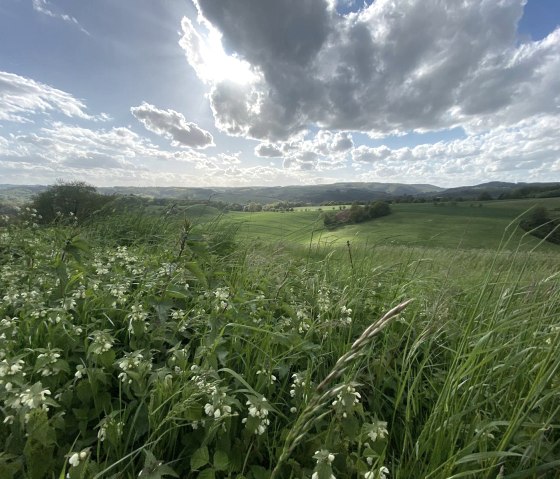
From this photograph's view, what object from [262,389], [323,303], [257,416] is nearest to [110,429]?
[257,416]

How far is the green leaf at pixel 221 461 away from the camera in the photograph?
1.75 m

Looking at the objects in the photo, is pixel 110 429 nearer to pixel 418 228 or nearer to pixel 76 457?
pixel 76 457

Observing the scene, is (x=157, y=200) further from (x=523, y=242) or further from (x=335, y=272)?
(x=523, y=242)

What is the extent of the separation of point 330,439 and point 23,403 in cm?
189

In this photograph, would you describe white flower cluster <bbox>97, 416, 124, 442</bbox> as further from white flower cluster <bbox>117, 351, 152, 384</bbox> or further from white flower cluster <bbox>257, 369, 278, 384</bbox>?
white flower cluster <bbox>257, 369, 278, 384</bbox>

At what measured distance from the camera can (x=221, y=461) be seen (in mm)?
1776

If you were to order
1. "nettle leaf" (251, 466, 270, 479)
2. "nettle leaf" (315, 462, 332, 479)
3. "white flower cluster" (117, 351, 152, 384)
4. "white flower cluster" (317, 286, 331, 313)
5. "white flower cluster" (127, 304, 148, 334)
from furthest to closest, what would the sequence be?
1. "white flower cluster" (317, 286, 331, 313)
2. "white flower cluster" (127, 304, 148, 334)
3. "white flower cluster" (117, 351, 152, 384)
4. "nettle leaf" (251, 466, 270, 479)
5. "nettle leaf" (315, 462, 332, 479)

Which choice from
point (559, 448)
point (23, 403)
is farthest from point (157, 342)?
point (559, 448)

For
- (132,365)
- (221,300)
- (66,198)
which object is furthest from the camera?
(66,198)

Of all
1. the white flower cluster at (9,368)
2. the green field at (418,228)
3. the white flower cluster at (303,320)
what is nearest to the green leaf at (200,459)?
the white flower cluster at (9,368)

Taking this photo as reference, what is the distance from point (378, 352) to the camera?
305 cm

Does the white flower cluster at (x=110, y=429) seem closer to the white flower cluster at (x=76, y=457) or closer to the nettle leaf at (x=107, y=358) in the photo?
the white flower cluster at (x=76, y=457)

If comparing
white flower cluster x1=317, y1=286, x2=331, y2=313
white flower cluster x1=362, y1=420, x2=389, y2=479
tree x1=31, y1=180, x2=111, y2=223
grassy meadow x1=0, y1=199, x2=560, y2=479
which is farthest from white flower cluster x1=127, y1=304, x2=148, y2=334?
tree x1=31, y1=180, x2=111, y2=223

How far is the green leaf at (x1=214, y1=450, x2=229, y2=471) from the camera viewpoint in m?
1.75
